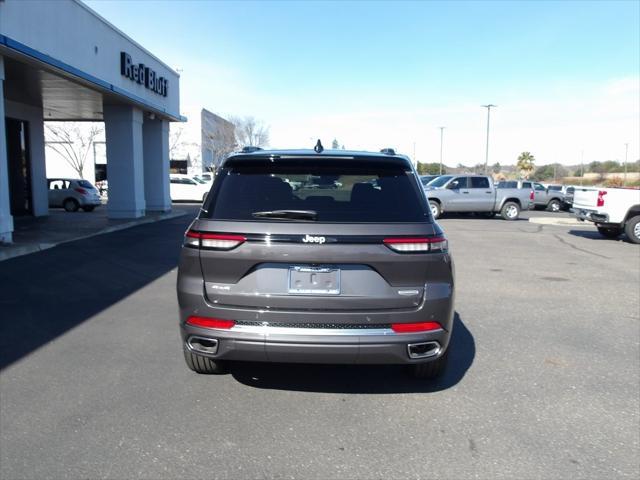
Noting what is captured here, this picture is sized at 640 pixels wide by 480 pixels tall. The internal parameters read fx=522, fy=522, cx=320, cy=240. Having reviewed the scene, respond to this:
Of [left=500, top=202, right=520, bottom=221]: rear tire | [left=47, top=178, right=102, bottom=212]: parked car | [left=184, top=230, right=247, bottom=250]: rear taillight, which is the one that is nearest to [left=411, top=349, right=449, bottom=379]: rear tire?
[left=184, top=230, right=247, bottom=250]: rear taillight

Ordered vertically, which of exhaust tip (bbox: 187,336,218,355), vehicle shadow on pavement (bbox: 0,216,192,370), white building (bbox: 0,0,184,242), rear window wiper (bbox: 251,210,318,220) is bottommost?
vehicle shadow on pavement (bbox: 0,216,192,370)

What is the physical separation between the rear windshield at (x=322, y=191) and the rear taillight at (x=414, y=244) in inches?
6.6

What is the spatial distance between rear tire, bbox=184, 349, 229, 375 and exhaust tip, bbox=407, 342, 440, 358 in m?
1.65

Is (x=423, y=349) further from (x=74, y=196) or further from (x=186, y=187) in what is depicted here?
(x=186, y=187)

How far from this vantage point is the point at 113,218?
17812 millimetres

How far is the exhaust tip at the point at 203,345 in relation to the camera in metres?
3.62

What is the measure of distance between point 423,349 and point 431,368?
0.56 meters

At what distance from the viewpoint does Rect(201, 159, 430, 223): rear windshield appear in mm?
3670

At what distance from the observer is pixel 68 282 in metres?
7.97

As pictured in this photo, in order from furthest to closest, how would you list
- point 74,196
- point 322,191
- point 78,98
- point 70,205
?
point 70,205 < point 74,196 < point 78,98 < point 322,191

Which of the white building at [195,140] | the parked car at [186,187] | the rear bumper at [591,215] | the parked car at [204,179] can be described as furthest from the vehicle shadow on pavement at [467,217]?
the white building at [195,140]

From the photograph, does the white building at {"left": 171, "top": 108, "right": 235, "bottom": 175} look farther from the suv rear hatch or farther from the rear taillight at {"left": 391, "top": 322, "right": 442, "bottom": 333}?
the rear taillight at {"left": 391, "top": 322, "right": 442, "bottom": 333}

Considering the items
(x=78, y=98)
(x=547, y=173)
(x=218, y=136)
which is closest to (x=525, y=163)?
(x=547, y=173)

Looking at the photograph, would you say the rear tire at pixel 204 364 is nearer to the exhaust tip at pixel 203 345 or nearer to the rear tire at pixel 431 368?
the exhaust tip at pixel 203 345
